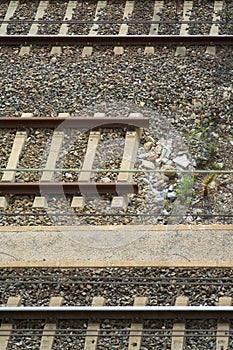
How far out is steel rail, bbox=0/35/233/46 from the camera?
40.8ft

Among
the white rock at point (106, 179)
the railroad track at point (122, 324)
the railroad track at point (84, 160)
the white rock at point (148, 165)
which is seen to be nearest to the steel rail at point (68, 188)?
the railroad track at point (84, 160)

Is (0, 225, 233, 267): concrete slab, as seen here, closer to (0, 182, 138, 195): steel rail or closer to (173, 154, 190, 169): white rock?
(0, 182, 138, 195): steel rail

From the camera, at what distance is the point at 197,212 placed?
10383 mm

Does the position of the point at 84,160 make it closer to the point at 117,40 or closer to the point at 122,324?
the point at 117,40

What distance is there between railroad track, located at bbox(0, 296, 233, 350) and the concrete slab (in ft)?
2.17

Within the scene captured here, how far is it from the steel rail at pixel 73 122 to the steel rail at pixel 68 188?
3.19 feet

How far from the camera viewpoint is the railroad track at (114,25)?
12484 mm

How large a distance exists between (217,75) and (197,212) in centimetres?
229

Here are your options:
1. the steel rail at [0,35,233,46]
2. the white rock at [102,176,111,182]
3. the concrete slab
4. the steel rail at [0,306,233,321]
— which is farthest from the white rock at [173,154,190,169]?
the steel rail at [0,306,233,321]

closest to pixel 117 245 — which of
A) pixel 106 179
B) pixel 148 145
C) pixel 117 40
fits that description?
pixel 106 179

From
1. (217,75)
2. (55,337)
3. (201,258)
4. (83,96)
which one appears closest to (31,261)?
(55,337)

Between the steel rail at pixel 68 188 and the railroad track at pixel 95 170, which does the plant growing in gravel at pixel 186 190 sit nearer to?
the railroad track at pixel 95 170

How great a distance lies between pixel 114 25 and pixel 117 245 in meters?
3.80

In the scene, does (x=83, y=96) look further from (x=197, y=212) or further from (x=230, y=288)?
(x=230, y=288)
